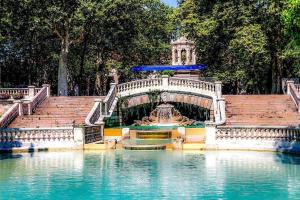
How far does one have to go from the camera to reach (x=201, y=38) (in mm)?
40438

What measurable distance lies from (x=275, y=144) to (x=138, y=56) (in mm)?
32216

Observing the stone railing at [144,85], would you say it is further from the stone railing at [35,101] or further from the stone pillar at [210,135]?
the stone pillar at [210,135]

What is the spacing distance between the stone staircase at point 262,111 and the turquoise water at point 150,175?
6.32m

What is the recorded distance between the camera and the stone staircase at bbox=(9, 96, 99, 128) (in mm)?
29422

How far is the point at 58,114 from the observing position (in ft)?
105

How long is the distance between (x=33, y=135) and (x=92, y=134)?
3116 mm

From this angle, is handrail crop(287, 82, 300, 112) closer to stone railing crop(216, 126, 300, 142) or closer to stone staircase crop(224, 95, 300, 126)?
stone staircase crop(224, 95, 300, 126)

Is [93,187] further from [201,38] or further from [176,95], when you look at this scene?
[201,38]

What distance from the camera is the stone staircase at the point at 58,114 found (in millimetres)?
29422

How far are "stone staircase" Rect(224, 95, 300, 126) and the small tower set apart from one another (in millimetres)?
10567

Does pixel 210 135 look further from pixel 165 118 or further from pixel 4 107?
pixel 4 107

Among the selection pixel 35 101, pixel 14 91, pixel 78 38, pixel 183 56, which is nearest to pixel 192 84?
pixel 35 101

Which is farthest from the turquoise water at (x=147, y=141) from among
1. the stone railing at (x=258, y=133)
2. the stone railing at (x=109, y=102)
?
the stone railing at (x=109, y=102)

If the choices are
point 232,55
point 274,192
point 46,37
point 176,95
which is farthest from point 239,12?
point 274,192
